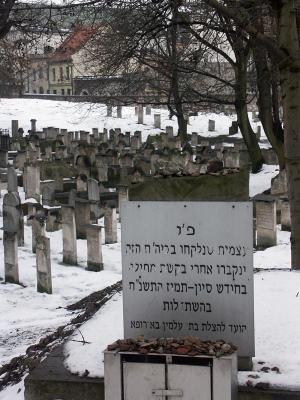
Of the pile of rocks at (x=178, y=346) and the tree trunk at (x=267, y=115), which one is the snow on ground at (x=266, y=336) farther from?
the tree trunk at (x=267, y=115)

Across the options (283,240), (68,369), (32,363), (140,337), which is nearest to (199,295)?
(140,337)

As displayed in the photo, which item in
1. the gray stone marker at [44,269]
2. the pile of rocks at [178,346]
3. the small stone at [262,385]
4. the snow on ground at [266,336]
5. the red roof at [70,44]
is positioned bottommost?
the gray stone marker at [44,269]

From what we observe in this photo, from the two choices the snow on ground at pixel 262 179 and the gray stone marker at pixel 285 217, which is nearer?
the gray stone marker at pixel 285 217

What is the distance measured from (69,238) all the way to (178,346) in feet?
24.0

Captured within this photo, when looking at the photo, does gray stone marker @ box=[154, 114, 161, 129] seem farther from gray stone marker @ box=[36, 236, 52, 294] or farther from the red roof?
gray stone marker @ box=[36, 236, 52, 294]

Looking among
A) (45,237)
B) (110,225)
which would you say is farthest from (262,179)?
(45,237)

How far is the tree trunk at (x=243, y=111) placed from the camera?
17906mm

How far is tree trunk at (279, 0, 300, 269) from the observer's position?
6.16 metres

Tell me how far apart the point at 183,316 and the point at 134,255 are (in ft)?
1.59

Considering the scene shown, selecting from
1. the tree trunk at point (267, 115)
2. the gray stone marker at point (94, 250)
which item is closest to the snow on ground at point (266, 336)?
the gray stone marker at point (94, 250)

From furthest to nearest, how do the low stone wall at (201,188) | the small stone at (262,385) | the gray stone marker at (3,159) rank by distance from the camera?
the gray stone marker at (3,159) < the low stone wall at (201,188) < the small stone at (262,385)

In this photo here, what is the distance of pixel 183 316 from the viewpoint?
399 cm

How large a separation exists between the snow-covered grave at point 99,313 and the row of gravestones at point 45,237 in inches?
7.5

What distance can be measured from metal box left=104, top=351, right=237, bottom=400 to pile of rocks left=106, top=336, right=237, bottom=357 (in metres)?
0.05
